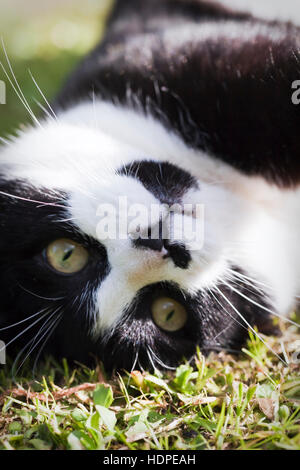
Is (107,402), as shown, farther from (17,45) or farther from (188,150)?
(17,45)

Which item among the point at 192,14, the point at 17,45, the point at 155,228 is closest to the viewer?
the point at 155,228

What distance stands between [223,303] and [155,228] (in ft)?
0.92

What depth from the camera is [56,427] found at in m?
1.07

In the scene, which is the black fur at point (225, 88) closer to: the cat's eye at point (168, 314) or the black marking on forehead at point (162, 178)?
the black marking on forehead at point (162, 178)

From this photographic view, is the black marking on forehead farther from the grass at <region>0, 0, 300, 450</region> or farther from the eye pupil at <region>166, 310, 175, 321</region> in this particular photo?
the grass at <region>0, 0, 300, 450</region>

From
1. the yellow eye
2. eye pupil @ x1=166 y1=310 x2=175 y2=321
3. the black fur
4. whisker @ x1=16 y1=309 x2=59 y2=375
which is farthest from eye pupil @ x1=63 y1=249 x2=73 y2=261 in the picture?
the black fur

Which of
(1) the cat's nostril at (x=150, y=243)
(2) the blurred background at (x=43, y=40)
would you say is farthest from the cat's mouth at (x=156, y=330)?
(2) the blurred background at (x=43, y=40)

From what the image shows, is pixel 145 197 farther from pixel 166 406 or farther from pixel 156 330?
pixel 166 406

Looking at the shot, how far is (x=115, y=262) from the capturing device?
3.80 feet

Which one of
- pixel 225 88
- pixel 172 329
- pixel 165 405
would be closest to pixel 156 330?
pixel 172 329

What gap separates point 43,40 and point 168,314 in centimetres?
234

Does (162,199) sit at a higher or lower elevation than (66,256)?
higher

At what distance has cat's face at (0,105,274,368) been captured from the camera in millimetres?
1148
